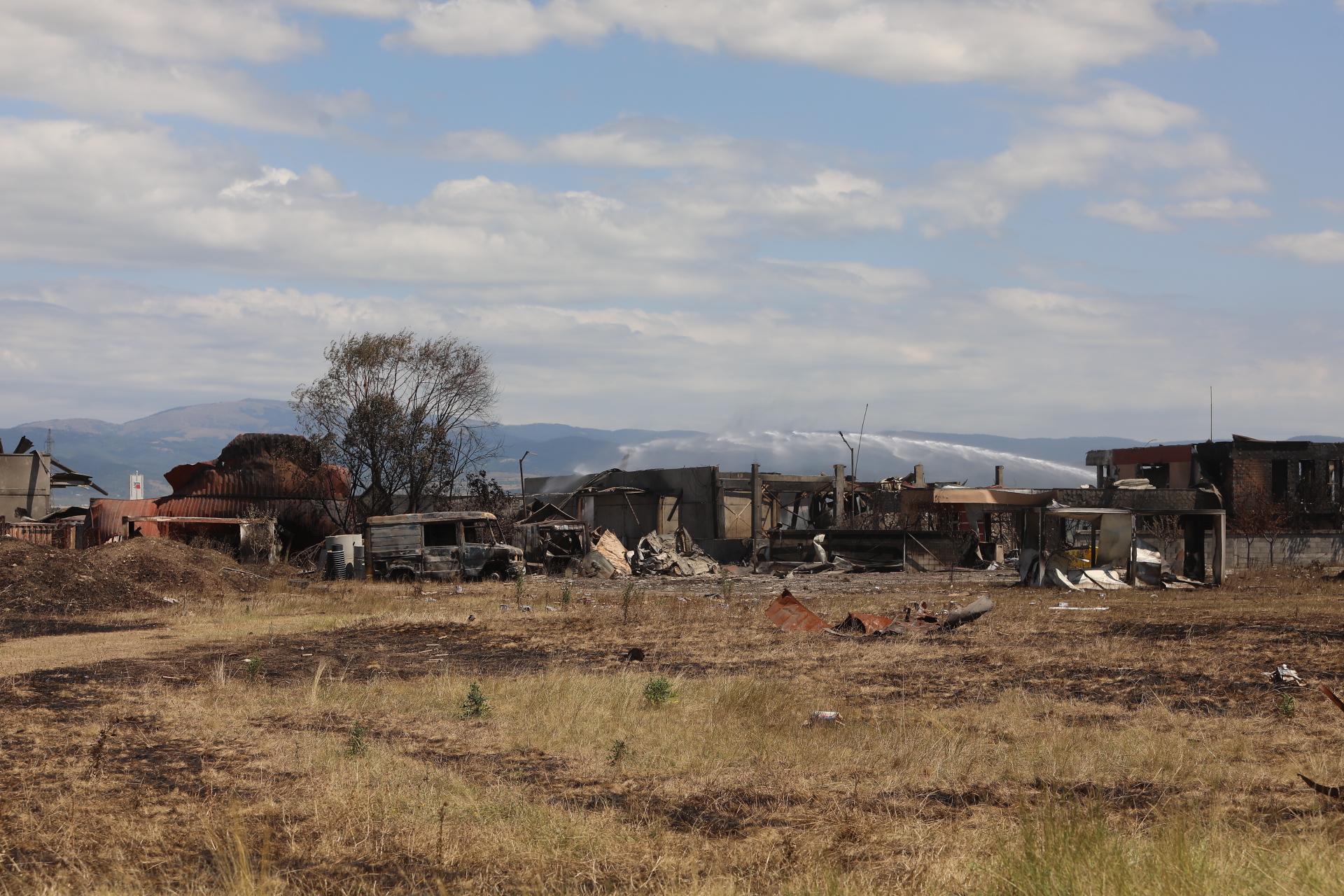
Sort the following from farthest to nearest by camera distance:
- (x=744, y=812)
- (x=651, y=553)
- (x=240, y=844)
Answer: (x=651, y=553)
(x=744, y=812)
(x=240, y=844)

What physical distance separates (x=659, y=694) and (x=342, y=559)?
1947 cm

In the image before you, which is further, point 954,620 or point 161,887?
point 954,620

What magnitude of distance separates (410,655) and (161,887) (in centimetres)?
890

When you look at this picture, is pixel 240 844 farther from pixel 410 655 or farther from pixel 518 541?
pixel 518 541

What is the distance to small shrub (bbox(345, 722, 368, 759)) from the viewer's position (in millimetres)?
7707

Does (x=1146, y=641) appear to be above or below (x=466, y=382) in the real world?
below

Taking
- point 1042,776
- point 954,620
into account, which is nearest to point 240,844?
point 1042,776

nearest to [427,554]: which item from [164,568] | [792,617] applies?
[164,568]

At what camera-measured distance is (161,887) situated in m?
5.00

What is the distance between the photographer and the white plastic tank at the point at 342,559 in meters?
27.3

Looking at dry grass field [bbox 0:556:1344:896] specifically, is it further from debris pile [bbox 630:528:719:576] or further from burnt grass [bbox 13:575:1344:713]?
debris pile [bbox 630:528:719:576]

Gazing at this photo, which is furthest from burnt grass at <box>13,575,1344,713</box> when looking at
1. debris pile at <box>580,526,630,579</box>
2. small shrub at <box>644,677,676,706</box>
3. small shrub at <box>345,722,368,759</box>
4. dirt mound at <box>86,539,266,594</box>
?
debris pile at <box>580,526,630,579</box>

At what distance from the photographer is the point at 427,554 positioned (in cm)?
2598

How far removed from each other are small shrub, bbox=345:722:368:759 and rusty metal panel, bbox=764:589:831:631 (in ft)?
28.1
